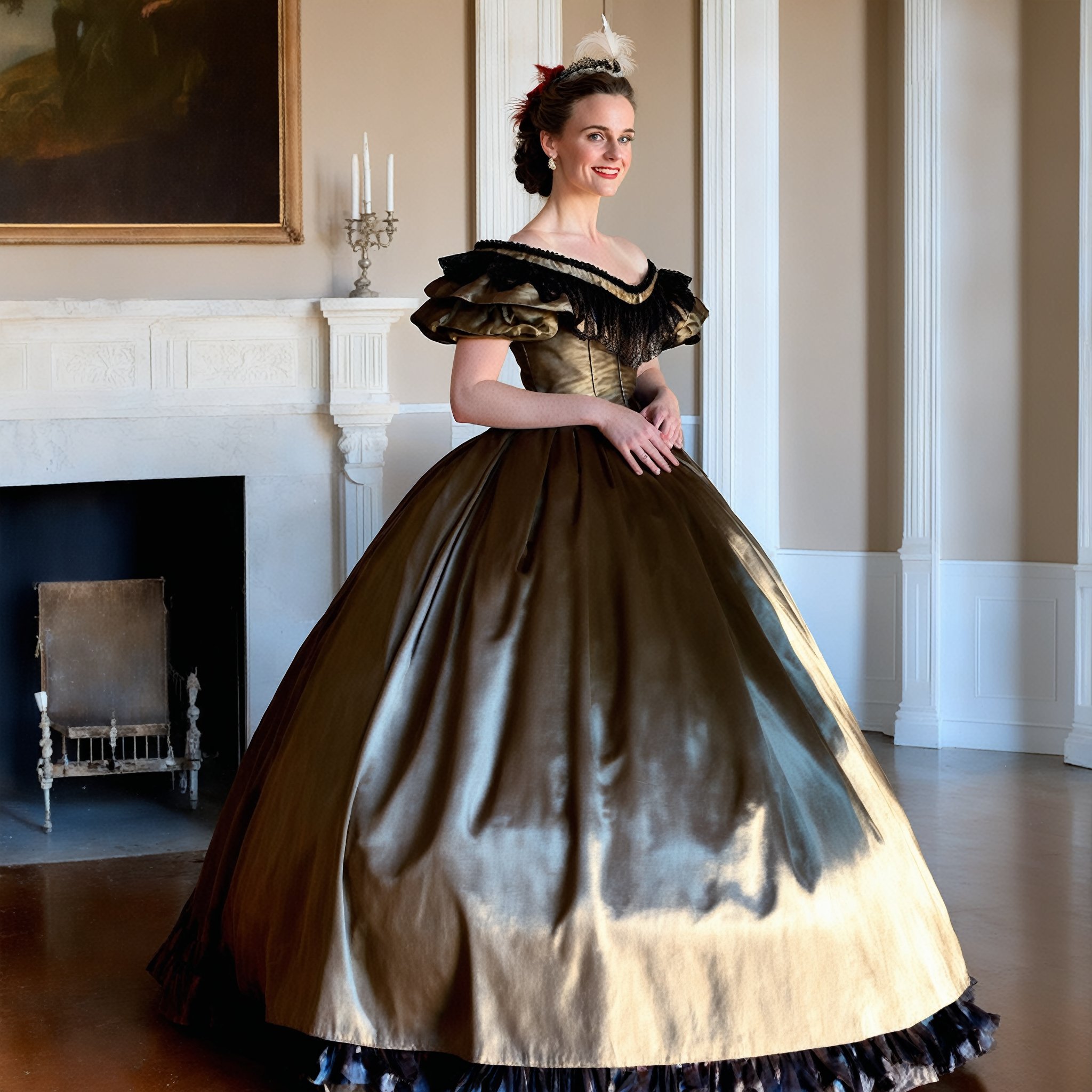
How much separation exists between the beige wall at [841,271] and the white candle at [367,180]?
5.08ft

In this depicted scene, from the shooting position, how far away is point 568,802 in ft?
5.75

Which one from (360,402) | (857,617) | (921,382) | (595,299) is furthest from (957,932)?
(360,402)

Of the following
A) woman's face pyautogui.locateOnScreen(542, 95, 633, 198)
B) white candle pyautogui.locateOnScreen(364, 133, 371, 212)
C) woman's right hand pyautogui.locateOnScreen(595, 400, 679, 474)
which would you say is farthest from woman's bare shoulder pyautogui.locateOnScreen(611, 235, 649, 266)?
white candle pyautogui.locateOnScreen(364, 133, 371, 212)

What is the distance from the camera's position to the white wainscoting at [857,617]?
4809 mm

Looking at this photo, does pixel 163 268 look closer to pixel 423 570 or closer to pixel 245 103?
pixel 245 103

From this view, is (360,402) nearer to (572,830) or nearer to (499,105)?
(499,105)

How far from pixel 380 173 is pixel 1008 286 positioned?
218 cm

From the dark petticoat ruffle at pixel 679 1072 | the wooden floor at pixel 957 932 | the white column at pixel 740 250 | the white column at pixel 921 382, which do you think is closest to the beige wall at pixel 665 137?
the white column at pixel 740 250

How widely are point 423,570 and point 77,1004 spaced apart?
1.07 meters

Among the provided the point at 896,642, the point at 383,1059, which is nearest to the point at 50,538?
the point at 896,642

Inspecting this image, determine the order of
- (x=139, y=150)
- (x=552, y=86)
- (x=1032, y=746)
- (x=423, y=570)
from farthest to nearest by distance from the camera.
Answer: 1. (x=1032, y=746)
2. (x=139, y=150)
3. (x=552, y=86)
4. (x=423, y=570)

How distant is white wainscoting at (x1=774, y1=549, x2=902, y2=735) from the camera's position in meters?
4.81

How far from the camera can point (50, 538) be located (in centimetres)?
469

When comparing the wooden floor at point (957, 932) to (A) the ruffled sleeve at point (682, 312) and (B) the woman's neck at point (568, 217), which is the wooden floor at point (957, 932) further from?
(B) the woman's neck at point (568, 217)
